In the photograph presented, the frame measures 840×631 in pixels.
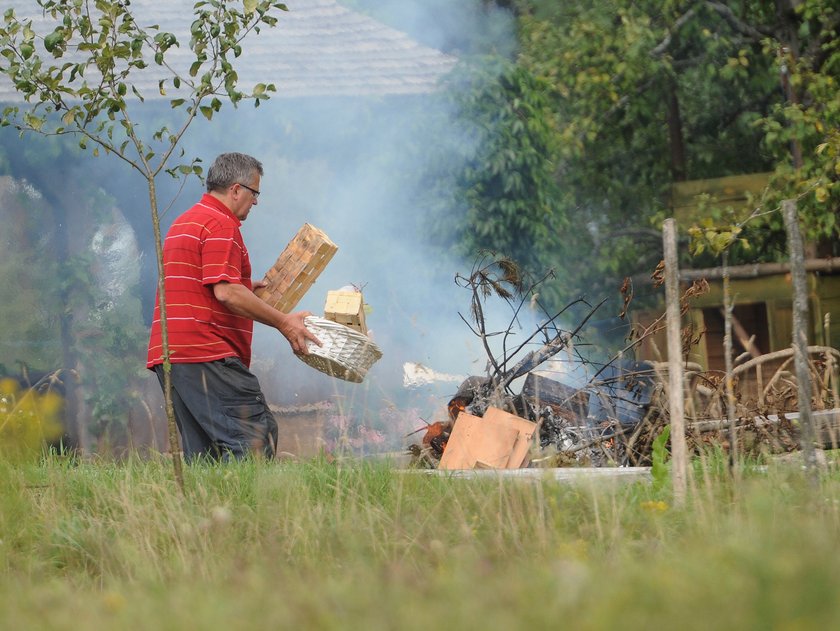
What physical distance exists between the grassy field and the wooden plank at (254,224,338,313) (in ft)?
3.21

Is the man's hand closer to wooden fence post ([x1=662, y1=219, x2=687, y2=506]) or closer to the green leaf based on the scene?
the green leaf

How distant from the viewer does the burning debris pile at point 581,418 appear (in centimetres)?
569

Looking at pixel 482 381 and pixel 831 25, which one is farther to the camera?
pixel 831 25

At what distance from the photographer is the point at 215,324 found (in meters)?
5.62

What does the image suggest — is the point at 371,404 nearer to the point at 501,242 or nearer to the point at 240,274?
the point at 501,242

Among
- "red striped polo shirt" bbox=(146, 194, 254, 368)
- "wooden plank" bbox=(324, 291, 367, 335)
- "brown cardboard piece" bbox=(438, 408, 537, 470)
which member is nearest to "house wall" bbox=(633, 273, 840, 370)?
"brown cardboard piece" bbox=(438, 408, 537, 470)

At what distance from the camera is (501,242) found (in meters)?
10.6

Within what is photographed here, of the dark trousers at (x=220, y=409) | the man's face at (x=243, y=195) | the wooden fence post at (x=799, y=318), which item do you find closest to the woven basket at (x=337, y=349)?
the dark trousers at (x=220, y=409)

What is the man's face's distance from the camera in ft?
18.7

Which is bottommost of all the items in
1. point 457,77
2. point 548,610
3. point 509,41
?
point 548,610

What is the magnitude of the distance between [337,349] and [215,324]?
1.92ft

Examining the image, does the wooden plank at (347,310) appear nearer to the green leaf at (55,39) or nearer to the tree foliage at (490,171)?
the green leaf at (55,39)

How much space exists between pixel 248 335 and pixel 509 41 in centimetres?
1032

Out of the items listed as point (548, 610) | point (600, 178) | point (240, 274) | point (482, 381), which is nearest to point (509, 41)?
point (600, 178)
